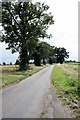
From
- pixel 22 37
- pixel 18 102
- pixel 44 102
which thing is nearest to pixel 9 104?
pixel 18 102

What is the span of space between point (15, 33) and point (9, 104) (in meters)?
43.5

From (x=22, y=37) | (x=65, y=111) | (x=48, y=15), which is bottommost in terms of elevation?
(x=65, y=111)

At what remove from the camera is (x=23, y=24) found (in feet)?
186

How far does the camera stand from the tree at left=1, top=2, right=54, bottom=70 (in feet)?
185

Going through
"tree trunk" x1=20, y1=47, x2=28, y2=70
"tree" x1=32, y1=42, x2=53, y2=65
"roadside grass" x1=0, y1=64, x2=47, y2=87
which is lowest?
"roadside grass" x1=0, y1=64, x2=47, y2=87

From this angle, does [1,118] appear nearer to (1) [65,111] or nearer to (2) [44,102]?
(1) [65,111]

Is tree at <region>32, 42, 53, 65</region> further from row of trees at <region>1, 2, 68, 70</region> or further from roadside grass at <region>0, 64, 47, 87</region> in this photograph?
roadside grass at <region>0, 64, 47, 87</region>

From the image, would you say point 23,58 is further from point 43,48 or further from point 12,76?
point 43,48

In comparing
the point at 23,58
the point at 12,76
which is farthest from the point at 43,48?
the point at 12,76

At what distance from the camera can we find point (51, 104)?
15.4 meters

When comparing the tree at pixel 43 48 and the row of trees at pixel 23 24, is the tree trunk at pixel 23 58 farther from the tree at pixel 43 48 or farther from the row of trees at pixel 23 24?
the tree at pixel 43 48

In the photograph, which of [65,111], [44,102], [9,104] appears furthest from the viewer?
[44,102]

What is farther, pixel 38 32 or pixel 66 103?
pixel 38 32

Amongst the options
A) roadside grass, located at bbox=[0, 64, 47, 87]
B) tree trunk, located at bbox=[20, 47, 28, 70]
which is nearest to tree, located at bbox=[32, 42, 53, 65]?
tree trunk, located at bbox=[20, 47, 28, 70]
